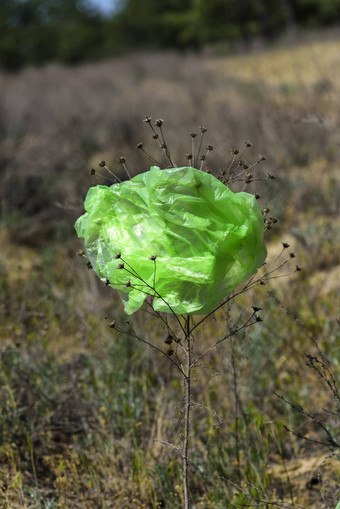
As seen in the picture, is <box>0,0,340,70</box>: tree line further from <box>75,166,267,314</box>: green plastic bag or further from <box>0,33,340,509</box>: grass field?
<box>75,166,267,314</box>: green plastic bag

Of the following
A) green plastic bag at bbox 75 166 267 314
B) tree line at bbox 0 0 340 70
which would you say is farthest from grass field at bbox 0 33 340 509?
tree line at bbox 0 0 340 70

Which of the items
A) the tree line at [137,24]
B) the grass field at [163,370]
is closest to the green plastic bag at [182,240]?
the grass field at [163,370]

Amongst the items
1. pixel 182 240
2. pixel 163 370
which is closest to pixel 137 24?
pixel 163 370

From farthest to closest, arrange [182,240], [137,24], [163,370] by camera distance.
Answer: [137,24] → [163,370] → [182,240]

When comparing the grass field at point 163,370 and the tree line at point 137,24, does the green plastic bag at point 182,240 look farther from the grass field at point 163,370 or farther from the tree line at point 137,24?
the tree line at point 137,24

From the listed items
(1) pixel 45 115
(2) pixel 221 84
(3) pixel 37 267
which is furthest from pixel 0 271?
(2) pixel 221 84

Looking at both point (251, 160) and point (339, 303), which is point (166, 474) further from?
point (251, 160)

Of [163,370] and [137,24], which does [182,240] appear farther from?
[137,24]
